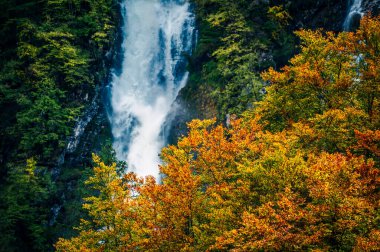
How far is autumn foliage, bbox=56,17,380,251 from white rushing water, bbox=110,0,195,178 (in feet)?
56.4

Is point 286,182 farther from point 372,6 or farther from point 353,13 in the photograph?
point 353,13

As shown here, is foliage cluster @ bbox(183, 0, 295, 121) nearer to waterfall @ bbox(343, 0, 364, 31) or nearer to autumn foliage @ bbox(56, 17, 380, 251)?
waterfall @ bbox(343, 0, 364, 31)

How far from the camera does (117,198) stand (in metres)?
14.5

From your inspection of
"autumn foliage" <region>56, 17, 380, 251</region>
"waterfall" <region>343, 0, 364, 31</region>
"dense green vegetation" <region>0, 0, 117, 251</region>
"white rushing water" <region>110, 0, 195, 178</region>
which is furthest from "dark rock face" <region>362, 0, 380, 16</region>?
"dense green vegetation" <region>0, 0, 117, 251</region>

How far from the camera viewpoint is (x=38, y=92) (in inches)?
1051

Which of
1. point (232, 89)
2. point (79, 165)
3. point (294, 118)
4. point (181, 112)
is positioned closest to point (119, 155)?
point (79, 165)

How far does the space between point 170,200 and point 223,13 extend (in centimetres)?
2161

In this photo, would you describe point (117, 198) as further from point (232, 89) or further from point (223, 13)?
point (223, 13)

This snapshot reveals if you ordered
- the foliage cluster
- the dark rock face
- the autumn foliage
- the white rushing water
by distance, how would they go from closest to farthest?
the autumn foliage < the dark rock face < the foliage cluster < the white rushing water

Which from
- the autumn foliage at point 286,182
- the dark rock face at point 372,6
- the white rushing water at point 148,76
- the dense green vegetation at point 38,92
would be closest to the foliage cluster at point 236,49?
the white rushing water at point 148,76

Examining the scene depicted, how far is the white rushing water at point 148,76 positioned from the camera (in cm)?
3359

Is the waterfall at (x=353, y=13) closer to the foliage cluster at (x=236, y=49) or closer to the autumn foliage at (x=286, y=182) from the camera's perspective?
the foliage cluster at (x=236, y=49)

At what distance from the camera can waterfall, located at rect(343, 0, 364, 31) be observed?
71.6 feet

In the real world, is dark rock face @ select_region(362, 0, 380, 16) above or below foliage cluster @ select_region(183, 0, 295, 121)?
below
